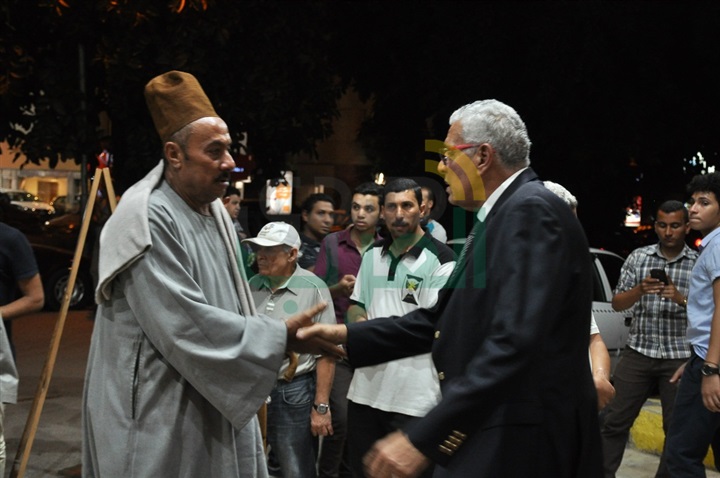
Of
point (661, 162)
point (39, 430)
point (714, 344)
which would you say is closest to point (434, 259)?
point (714, 344)

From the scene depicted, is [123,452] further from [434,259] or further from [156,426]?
[434,259]

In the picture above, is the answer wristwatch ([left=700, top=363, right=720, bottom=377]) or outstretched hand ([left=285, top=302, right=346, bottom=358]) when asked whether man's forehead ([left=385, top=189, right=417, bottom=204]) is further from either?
outstretched hand ([left=285, top=302, right=346, bottom=358])

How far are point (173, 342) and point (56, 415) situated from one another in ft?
20.1

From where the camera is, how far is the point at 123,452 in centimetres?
352

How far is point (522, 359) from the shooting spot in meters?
2.93

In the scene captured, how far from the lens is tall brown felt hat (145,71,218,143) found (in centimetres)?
379

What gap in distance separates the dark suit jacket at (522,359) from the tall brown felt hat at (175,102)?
53.3 inches

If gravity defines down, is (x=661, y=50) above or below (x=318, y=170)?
above

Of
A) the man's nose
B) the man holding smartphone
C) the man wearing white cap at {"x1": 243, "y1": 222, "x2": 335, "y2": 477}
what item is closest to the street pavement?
the man holding smartphone

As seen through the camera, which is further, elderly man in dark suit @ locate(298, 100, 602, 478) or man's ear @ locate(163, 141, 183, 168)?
man's ear @ locate(163, 141, 183, 168)

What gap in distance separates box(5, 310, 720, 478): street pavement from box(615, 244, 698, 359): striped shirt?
1.30m

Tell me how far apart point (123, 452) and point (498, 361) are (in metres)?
1.52

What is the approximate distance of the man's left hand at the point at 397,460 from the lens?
9.71ft

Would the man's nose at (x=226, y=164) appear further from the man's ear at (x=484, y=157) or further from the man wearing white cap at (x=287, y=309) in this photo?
the man wearing white cap at (x=287, y=309)
